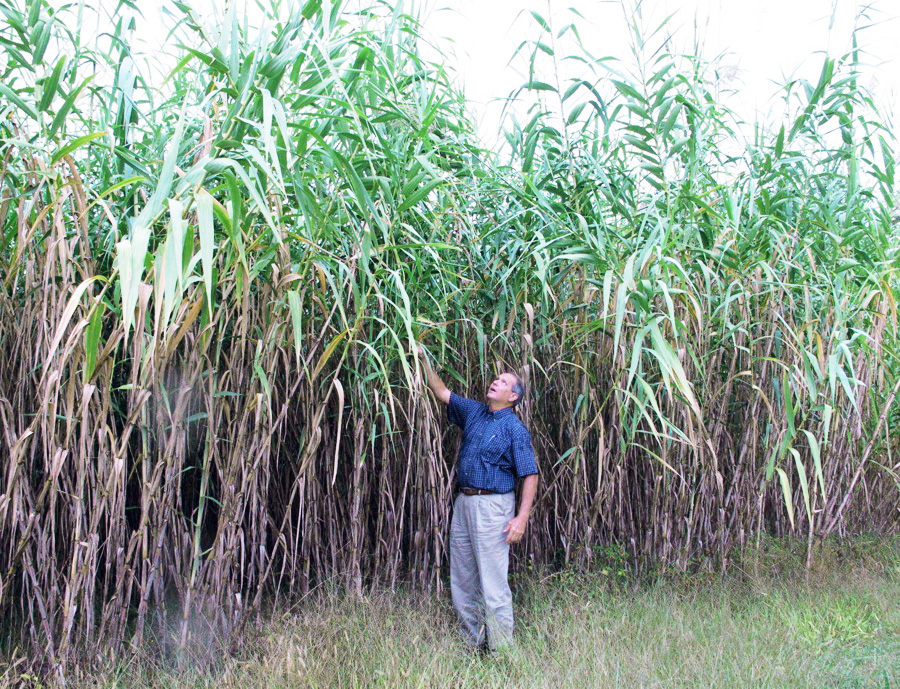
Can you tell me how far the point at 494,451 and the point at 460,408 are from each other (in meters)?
0.18

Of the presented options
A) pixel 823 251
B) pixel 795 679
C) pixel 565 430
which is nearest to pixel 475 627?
pixel 565 430

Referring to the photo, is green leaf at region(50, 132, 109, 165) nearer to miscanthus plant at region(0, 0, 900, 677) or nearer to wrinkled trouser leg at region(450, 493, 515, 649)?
miscanthus plant at region(0, 0, 900, 677)

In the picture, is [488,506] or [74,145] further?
[488,506]

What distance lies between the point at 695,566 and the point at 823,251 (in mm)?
1278

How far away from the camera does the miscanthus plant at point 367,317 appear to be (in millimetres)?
1747

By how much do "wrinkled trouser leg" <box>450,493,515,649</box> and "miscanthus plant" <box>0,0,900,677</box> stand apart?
8cm

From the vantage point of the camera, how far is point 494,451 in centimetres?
232

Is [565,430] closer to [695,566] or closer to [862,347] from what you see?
[695,566]

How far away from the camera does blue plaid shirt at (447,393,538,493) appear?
2.32 metres

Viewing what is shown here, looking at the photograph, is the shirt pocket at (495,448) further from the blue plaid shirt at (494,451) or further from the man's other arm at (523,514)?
the man's other arm at (523,514)

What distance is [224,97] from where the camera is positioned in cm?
197

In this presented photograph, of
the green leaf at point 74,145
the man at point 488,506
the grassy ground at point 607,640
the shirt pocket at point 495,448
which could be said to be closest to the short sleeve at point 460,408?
the man at point 488,506

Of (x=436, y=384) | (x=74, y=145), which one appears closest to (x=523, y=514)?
(x=436, y=384)

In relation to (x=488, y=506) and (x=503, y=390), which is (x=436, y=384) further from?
(x=488, y=506)
